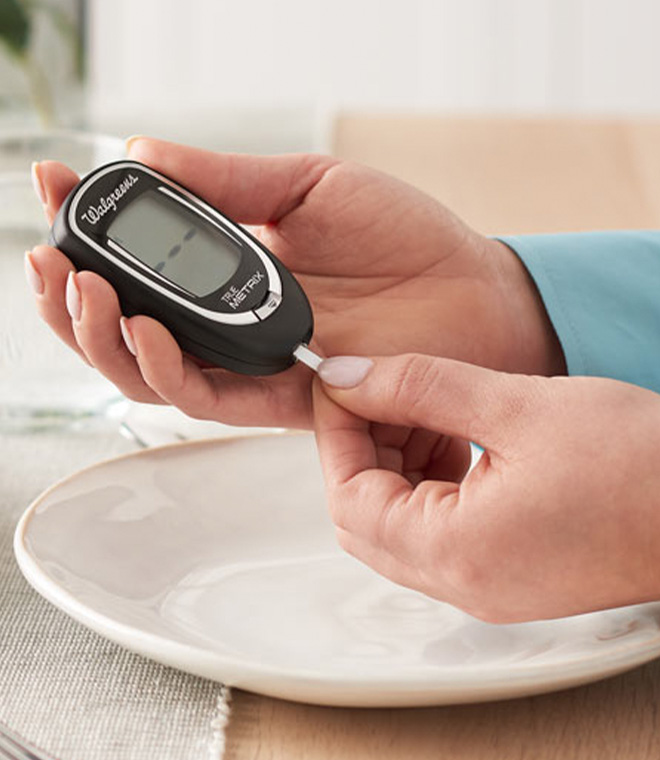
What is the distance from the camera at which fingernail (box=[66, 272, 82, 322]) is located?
73 cm

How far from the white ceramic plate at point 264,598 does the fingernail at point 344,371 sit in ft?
0.39

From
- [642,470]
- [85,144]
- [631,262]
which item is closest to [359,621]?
[642,470]

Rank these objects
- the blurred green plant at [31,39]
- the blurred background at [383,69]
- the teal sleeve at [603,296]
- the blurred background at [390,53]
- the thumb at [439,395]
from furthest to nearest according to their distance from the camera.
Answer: the blurred background at [390,53] → the blurred background at [383,69] → the blurred green plant at [31,39] → the teal sleeve at [603,296] → the thumb at [439,395]

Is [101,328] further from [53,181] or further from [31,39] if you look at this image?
[31,39]

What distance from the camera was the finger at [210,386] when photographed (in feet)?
2.44

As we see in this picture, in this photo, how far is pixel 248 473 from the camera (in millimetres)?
860

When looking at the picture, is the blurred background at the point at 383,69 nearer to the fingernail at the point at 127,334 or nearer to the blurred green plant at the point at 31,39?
the blurred green plant at the point at 31,39

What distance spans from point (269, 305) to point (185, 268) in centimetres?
5

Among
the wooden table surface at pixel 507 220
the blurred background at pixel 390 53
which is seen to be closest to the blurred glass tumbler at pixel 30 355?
the wooden table surface at pixel 507 220

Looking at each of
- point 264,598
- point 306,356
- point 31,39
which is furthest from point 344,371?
point 31,39

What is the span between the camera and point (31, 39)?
1699 millimetres

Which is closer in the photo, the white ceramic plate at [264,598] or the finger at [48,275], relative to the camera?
the white ceramic plate at [264,598]

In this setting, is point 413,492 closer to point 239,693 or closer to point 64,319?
point 239,693

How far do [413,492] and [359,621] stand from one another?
0.08 meters
